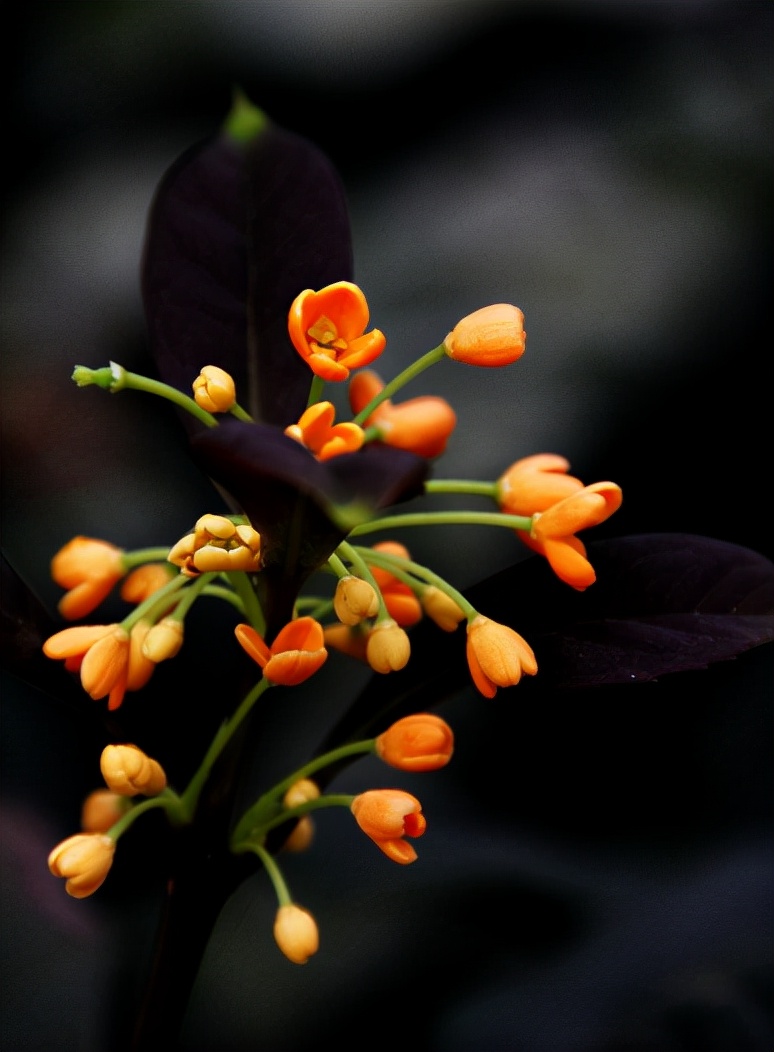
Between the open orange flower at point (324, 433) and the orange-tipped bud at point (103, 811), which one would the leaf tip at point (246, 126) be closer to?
the open orange flower at point (324, 433)

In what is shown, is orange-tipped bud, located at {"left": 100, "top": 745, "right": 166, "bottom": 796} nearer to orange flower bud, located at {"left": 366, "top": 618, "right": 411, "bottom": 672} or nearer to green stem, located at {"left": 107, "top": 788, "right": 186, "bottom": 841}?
green stem, located at {"left": 107, "top": 788, "right": 186, "bottom": 841}

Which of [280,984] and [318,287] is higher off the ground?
[318,287]

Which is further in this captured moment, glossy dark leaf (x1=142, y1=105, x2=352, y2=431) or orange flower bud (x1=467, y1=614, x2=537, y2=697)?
glossy dark leaf (x1=142, y1=105, x2=352, y2=431)

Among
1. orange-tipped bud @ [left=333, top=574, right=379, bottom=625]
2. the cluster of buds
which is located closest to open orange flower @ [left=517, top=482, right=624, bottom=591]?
the cluster of buds

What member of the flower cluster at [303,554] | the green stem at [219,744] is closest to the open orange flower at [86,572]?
the flower cluster at [303,554]

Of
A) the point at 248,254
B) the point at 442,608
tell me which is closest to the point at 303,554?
the point at 442,608

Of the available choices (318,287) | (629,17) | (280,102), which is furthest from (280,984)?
(629,17)

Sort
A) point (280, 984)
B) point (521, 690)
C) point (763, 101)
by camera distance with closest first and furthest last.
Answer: point (521, 690) → point (280, 984) → point (763, 101)

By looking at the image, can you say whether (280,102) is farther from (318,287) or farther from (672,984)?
(672,984)
